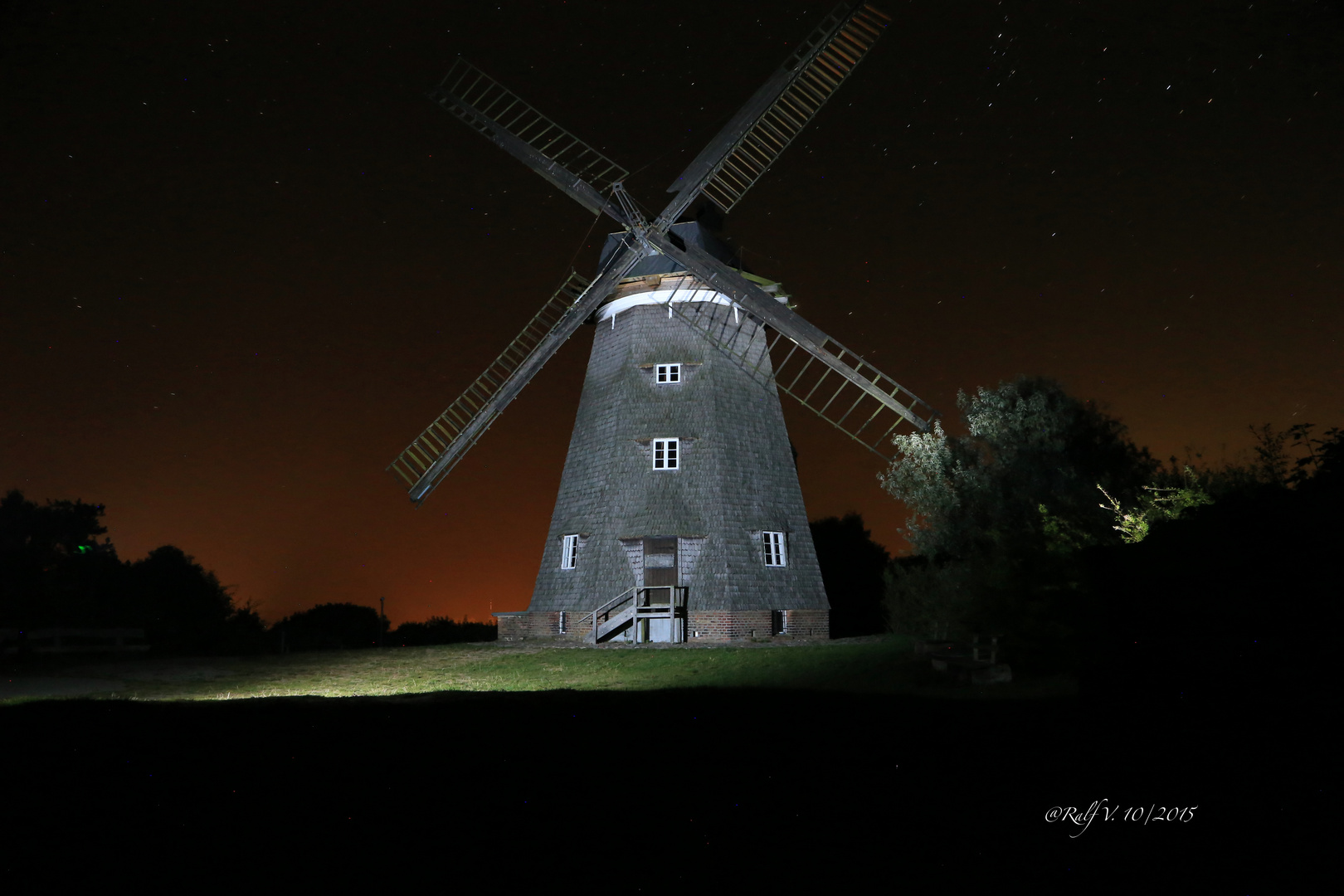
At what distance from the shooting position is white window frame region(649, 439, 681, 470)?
29.1 m

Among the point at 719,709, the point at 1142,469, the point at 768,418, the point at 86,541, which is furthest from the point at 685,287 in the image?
the point at 86,541

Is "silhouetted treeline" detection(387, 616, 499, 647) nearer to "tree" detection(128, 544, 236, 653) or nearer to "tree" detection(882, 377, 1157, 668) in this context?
"tree" detection(128, 544, 236, 653)

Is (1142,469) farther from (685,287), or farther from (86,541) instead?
(86,541)

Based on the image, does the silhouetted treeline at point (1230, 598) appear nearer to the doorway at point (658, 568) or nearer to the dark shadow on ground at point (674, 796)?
the dark shadow on ground at point (674, 796)

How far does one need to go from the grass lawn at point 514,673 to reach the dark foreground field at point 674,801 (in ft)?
19.2

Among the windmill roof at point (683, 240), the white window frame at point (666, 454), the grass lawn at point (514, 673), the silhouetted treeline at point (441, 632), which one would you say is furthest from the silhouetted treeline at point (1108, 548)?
the silhouetted treeline at point (441, 632)

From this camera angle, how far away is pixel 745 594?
28.2 meters

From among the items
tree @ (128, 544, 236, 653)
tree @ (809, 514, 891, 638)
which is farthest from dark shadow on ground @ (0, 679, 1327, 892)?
tree @ (809, 514, 891, 638)

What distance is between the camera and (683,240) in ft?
96.1

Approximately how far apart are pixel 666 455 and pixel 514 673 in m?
8.89

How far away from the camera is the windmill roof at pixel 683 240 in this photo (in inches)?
1168

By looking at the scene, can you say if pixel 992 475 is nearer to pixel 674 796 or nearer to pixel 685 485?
Result: pixel 685 485

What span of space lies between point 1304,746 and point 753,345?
23.8 meters

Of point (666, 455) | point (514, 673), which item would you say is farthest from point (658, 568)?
point (514, 673)
